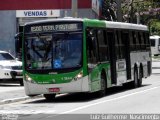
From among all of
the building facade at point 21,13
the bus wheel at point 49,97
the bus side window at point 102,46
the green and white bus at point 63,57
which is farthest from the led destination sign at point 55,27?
the building facade at point 21,13

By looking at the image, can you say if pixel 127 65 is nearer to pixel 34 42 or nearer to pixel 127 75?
pixel 127 75

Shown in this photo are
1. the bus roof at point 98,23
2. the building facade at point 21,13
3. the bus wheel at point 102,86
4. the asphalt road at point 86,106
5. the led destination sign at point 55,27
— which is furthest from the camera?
the building facade at point 21,13

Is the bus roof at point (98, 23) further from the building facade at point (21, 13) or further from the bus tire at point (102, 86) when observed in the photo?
the building facade at point (21, 13)

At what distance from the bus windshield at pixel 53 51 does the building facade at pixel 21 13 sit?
20.0 meters

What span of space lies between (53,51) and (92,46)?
4.74 ft

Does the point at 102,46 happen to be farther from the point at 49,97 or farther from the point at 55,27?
the point at 49,97

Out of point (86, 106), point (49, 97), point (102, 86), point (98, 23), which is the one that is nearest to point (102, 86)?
point (102, 86)

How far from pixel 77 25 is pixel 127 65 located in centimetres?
588

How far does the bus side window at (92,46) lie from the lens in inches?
807

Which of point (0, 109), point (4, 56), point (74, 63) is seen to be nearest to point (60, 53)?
point (74, 63)

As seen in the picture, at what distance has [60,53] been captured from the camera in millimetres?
20281

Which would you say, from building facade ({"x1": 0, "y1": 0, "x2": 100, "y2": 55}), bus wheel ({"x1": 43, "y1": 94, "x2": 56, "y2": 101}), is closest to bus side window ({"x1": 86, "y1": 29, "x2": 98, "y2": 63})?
bus wheel ({"x1": 43, "y1": 94, "x2": 56, "y2": 101})

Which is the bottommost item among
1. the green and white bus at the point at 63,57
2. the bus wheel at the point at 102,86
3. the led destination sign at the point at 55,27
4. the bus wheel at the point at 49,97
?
the bus wheel at the point at 49,97

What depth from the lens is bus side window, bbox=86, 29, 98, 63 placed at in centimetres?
2050
